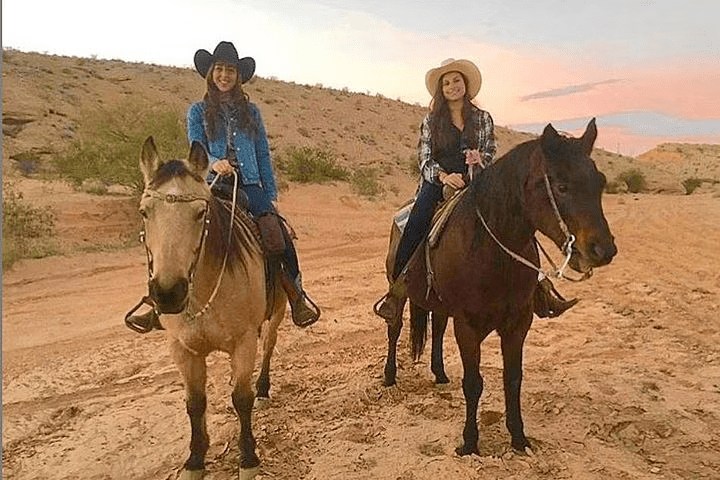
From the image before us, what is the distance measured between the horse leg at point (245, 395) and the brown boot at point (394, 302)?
1.55m

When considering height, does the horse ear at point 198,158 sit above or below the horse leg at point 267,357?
above

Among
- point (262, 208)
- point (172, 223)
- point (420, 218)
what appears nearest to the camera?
point (172, 223)

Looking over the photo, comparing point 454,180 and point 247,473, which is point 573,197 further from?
point 247,473

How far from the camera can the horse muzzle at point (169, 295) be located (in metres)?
2.96

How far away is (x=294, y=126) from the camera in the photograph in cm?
4012

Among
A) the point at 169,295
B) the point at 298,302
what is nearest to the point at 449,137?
the point at 298,302

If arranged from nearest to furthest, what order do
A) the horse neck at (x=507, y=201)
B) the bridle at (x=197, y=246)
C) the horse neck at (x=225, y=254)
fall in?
the bridle at (x=197, y=246) → the horse neck at (x=225, y=254) → the horse neck at (x=507, y=201)

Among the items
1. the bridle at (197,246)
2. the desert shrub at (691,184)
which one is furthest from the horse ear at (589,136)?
the desert shrub at (691,184)

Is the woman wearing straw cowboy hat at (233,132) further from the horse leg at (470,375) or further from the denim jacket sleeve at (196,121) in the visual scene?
the horse leg at (470,375)

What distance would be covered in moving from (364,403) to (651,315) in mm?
4708

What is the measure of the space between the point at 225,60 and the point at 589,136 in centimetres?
260

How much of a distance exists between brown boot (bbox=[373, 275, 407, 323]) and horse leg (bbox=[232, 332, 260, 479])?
1553mm

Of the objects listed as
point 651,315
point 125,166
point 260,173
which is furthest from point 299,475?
point 125,166

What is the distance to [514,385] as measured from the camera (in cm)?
437
